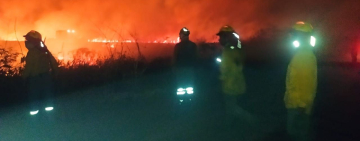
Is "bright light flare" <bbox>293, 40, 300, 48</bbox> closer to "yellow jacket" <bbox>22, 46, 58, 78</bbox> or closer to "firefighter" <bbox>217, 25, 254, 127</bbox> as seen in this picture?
"firefighter" <bbox>217, 25, 254, 127</bbox>

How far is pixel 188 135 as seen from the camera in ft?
18.7

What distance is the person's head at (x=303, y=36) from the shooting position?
4498 mm

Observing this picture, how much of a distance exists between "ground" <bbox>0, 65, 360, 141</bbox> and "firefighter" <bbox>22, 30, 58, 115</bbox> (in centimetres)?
31

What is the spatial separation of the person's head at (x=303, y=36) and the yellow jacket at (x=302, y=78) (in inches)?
3.1

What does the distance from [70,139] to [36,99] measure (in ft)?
4.07

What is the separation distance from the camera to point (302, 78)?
4.49 m

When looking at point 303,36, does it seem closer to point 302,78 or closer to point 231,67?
point 302,78

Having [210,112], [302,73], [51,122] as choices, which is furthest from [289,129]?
[51,122]

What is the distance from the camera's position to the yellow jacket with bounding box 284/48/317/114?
4.47 meters

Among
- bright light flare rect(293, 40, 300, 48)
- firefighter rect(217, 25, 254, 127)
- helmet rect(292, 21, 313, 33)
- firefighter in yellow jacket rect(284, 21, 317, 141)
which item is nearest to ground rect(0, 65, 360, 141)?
firefighter rect(217, 25, 254, 127)

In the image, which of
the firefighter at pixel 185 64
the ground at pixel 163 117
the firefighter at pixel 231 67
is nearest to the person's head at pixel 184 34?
the firefighter at pixel 185 64

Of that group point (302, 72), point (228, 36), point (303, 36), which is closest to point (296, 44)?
point (303, 36)

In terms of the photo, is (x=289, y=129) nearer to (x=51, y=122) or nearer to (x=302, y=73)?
A: (x=302, y=73)

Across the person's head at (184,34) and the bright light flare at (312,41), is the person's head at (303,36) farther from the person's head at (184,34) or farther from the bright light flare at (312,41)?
the person's head at (184,34)
